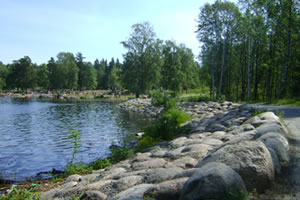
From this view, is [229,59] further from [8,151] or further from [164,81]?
[8,151]

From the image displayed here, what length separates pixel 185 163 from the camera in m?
5.63

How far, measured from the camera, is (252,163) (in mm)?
3996

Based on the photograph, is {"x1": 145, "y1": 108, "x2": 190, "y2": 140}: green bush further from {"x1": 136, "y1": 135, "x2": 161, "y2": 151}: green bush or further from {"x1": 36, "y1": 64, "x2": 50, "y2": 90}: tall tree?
{"x1": 36, "y1": 64, "x2": 50, "y2": 90}: tall tree

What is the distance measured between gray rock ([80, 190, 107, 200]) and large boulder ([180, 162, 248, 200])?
1990mm

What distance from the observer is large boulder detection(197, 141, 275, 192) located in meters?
3.91

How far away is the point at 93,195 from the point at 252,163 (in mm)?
2963

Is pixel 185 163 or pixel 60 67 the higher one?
pixel 60 67

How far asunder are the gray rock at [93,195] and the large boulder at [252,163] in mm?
2235

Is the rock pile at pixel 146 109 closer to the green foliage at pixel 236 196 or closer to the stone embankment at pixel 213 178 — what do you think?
the stone embankment at pixel 213 178

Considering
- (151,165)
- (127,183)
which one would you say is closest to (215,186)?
(127,183)

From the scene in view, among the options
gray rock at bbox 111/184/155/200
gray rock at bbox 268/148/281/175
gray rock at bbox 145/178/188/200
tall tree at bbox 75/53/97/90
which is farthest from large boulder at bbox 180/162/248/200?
tall tree at bbox 75/53/97/90

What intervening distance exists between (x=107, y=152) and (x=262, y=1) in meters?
23.2

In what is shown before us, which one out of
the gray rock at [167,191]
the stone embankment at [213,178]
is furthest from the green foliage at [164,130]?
the gray rock at [167,191]

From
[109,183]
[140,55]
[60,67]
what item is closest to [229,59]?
[140,55]
